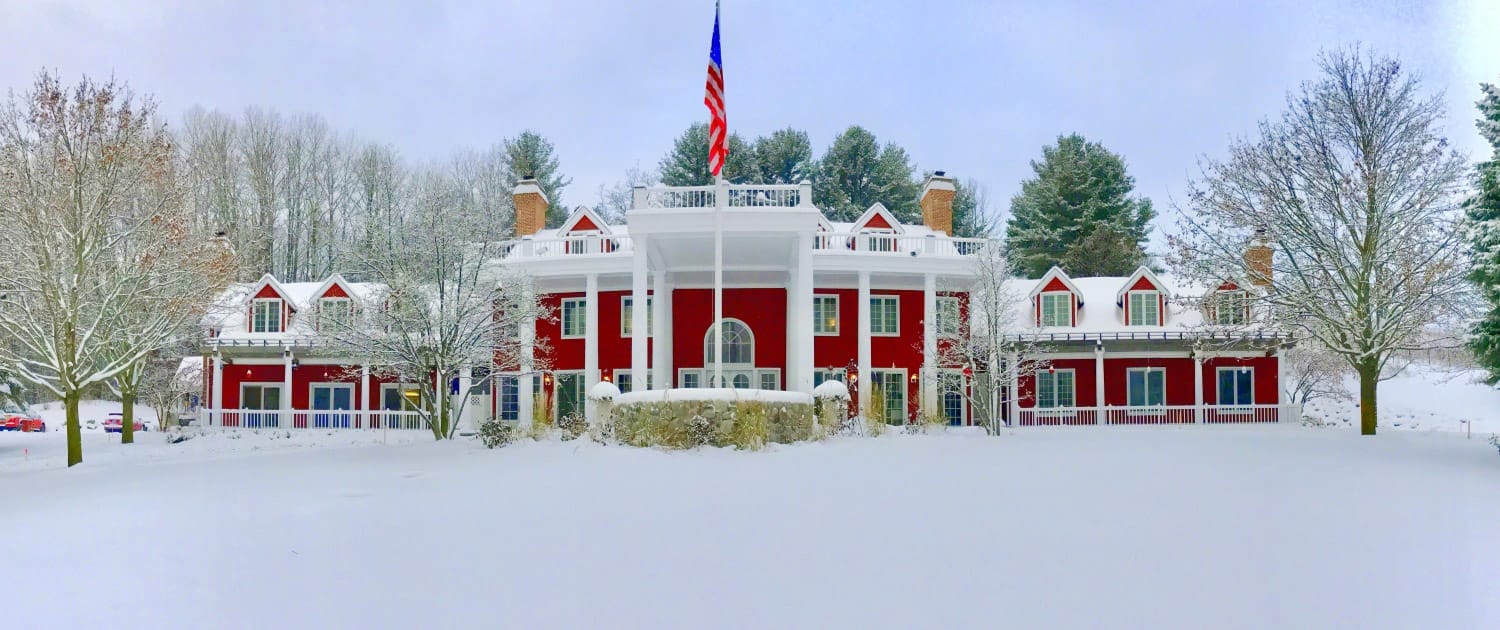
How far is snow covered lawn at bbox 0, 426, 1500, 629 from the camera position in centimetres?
589

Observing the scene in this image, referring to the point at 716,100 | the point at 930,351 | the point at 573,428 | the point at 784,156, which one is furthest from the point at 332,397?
the point at 784,156

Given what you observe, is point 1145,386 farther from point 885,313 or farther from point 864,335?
point 864,335

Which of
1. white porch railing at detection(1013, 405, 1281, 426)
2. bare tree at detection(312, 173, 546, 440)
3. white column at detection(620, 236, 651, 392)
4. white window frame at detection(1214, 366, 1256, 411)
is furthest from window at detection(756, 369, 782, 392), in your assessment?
white window frame at detection(1214, 366, 1256, 411)

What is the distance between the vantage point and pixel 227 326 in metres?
30.4

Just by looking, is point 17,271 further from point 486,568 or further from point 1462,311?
point 1462,311

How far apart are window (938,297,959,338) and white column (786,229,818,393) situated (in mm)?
6088

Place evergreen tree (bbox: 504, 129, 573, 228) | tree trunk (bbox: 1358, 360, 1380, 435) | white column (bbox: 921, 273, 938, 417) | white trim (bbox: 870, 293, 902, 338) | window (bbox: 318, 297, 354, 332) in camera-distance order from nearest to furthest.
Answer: window (bbox: 318, 297, 354, 332) < tree trunk (bbox: 1358, 360, 1380, 435) < white column (bbox: 921, 273, 938, 417) < white trim (bbox: 870, 293, 902, 338) < evergreen tree (bbox: 504, 129, 573, 228)

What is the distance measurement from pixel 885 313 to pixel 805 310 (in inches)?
247

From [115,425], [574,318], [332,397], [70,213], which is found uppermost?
[70,213]

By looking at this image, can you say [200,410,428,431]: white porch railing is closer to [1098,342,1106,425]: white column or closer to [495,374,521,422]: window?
[495,374,521,422]: window

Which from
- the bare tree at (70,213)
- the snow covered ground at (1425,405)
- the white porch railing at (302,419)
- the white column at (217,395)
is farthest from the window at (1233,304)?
the white column at (217,395)

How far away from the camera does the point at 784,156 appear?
1727 inches

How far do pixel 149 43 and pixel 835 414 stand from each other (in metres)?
14.9

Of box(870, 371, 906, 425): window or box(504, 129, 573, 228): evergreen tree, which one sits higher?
box(504, 129, 573, 228): evergreen tree
